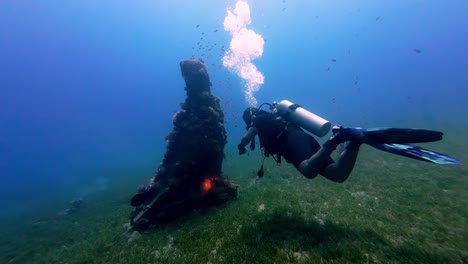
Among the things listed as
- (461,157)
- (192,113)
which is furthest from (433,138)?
(461,157)

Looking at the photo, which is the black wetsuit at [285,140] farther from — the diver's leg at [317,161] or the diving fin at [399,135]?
the diving fin at [399,135]

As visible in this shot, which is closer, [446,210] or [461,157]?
[446,210]

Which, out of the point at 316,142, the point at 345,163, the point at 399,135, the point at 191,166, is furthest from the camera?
the point at 191,166

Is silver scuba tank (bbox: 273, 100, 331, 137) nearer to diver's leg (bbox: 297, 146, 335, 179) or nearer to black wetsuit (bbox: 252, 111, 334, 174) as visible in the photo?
black wetsuit (bbox: 252, 111, 334, 174)

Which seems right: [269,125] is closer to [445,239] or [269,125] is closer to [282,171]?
[445,239]

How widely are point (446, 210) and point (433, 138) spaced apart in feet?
18.6

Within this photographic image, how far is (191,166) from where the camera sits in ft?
44.3

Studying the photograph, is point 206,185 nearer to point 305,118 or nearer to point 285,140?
point 285,140

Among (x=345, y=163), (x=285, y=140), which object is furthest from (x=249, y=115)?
(x=345, y=163)

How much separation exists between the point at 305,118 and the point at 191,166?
7.39 meters

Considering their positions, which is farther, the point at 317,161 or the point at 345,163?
the point at 317,161

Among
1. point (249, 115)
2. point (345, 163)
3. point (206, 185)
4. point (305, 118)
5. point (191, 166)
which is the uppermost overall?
point (249, 115)

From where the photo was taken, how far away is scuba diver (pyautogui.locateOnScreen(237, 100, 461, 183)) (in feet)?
20.0

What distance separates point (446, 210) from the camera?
360 inches
